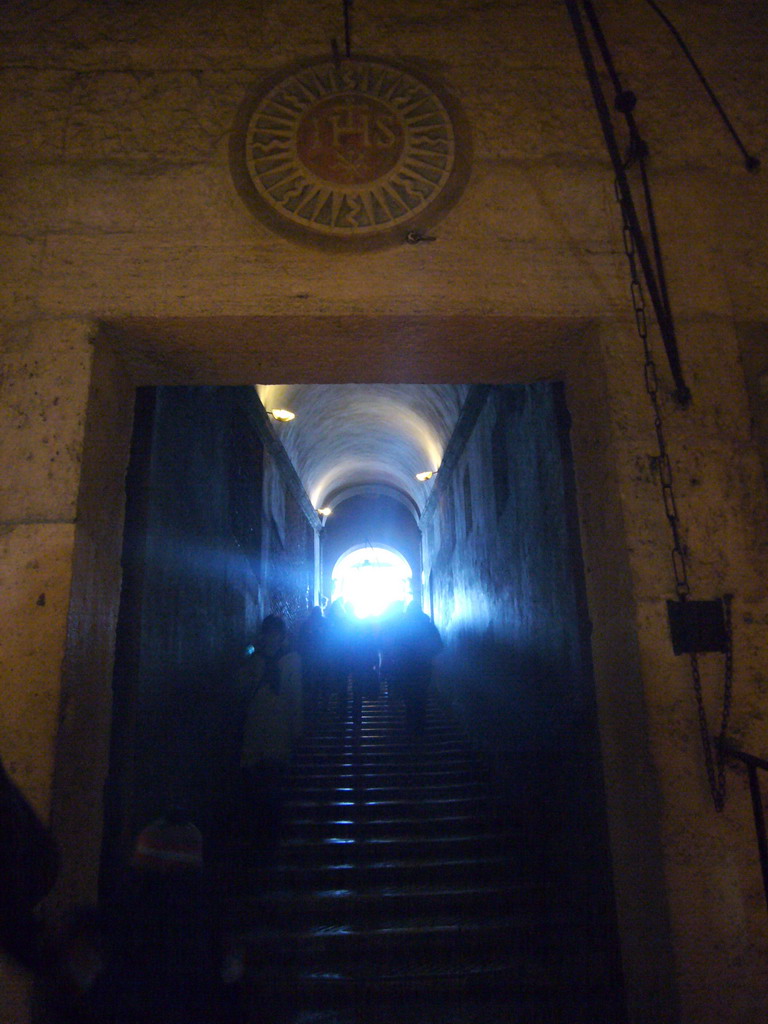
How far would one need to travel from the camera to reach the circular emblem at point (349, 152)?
8.20ft

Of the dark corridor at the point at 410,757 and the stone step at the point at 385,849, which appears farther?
the stone step at the point at 385,849

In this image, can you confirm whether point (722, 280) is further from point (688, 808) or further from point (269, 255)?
point (688, 808)

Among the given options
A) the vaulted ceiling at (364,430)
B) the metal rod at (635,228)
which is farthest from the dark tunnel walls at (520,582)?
the vaulted ceiling at (364,430)

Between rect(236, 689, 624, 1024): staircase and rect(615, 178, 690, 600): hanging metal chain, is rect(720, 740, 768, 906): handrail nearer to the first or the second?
rect(615, 178, 690, 600): hanging metal chain

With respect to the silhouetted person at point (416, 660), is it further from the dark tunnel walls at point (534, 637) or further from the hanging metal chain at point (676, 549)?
the hanging metal chain at point (676, 549)

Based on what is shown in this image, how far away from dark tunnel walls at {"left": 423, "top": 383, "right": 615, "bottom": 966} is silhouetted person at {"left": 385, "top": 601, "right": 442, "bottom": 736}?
603mm

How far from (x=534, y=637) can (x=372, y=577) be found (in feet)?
62.9

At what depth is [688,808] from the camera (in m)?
2.01

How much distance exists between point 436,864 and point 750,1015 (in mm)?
2446

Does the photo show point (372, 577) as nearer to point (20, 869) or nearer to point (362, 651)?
point (362, 651)

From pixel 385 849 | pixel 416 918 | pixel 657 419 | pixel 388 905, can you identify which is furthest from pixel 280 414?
pixel 657 419

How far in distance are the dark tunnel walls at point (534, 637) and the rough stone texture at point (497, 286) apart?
1.66ft

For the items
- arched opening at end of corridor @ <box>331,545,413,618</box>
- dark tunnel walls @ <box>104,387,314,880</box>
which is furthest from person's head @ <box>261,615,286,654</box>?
arched opening at end of corridor @ <box>331,545,413,618</box>

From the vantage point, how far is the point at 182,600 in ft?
13.2
